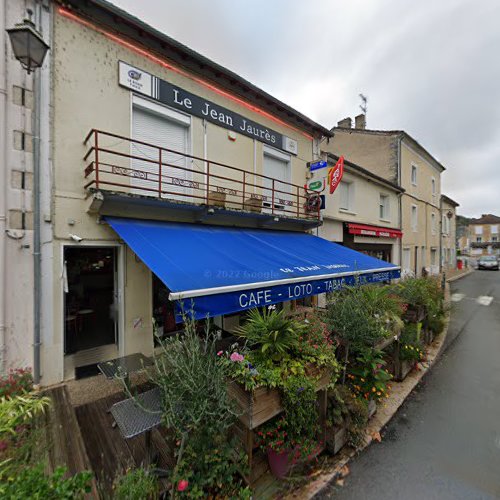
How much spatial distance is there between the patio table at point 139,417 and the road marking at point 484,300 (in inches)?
763

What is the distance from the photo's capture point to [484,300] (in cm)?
1619

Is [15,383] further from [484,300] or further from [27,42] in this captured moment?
[484,300]

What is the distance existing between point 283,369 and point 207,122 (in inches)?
285

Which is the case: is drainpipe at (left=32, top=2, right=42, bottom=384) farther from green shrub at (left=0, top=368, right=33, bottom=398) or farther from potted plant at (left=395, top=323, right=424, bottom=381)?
potted plant at (left=395, top=323, right=424, bottom=381)

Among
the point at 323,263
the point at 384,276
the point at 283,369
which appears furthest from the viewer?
the point at 384,276

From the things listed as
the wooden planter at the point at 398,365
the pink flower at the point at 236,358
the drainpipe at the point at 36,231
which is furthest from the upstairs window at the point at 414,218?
the drainpipe at the point at 36,231

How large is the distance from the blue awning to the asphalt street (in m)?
2.87

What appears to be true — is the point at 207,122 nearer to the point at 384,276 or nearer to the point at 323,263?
the point at 323,263

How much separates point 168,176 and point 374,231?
39.9ft

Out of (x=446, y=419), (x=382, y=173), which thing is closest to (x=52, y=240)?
(x=446, y=419)

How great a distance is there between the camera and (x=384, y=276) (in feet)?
26.3

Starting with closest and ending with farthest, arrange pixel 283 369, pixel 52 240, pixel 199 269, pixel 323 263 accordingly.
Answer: pixel 283 369 < pixel 199 269 < pixel 52 240 < pixel 323 263

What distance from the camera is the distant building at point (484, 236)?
216 feet

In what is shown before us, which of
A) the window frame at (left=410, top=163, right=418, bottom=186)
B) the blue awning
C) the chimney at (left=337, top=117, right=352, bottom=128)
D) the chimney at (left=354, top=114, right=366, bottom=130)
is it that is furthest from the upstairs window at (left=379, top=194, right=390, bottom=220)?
the blue awning
